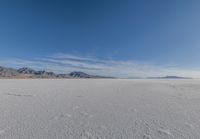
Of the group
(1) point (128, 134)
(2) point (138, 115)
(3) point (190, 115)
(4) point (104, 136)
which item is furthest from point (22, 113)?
(3) point (190, 115)

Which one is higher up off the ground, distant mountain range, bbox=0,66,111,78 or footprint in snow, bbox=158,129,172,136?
distant mountain range, bbox=0,66,111,78

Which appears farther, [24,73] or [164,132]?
[24,73]

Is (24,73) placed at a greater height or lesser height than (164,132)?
greater

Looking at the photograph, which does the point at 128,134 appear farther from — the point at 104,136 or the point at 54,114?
the point at 54,114

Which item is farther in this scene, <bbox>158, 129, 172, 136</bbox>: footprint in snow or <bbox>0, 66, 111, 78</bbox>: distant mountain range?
<bbox>0, 66, 111, 78</bbox>: distant mountain range

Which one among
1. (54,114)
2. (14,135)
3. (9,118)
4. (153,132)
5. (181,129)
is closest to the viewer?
(14,135)

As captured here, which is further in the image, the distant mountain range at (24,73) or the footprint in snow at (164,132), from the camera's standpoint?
the distant mountain range at (24,73)

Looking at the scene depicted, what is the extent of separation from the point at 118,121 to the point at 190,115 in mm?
2172

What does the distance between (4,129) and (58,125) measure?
1.04 meters

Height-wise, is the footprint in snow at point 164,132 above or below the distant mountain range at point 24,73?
below

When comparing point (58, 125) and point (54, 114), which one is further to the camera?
point (54, 114)

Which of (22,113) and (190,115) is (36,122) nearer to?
(22,113)

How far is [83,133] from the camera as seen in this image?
2.62 m

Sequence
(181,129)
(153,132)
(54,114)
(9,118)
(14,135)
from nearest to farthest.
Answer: (14,135), (153,132), (181,129), (9,118), (54,114)
